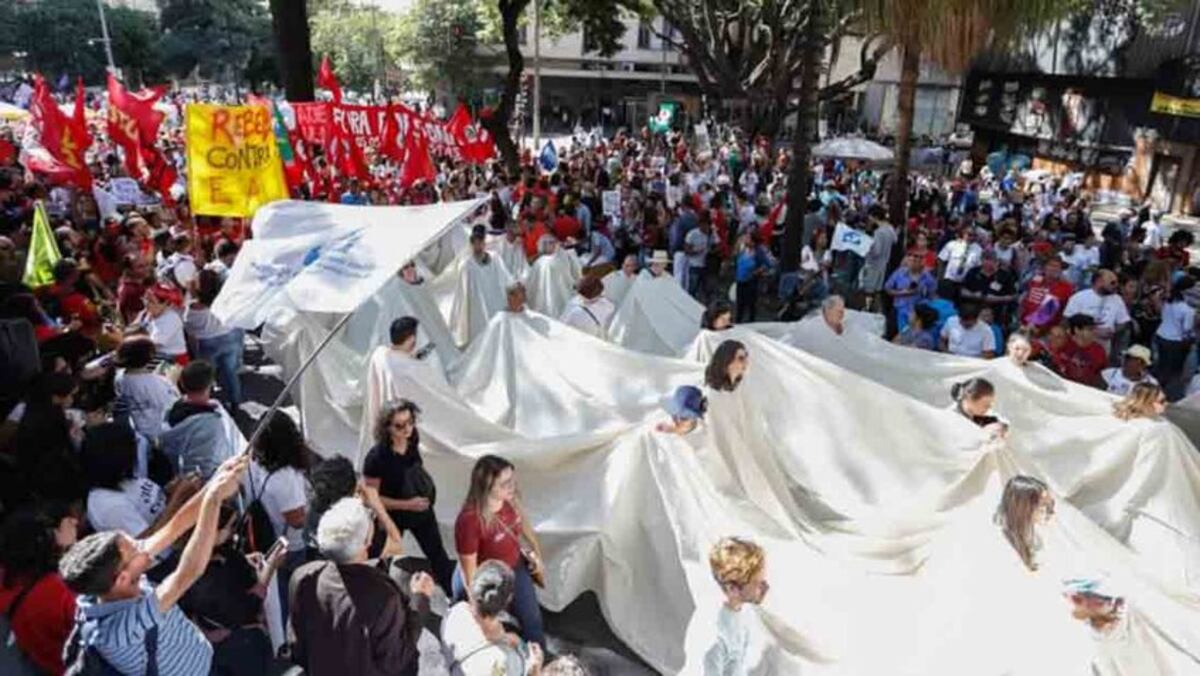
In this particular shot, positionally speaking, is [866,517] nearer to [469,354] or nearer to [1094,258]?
[469,354]

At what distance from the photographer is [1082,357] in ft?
25.3

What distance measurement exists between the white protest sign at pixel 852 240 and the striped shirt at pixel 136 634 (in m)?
9.54

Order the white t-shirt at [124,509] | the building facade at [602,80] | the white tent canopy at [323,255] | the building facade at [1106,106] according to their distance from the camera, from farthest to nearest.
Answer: the building facade at [602,80] → the building facade at [1106,106] → the white tent canopy at [323,255] → the white t-shirt at [124,509]

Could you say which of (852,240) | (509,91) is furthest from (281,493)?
(509,91)

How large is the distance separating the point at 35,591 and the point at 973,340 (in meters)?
7.10

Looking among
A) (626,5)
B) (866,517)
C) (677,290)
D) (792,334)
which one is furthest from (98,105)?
(866,517)

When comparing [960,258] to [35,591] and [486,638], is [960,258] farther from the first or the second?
[35,591]

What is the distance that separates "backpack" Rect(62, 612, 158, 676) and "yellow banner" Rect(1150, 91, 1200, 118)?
24138 mm

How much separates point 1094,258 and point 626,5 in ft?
53.7

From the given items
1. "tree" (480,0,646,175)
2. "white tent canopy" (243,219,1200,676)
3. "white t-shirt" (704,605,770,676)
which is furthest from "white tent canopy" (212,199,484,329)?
"tree" (480,0,646,175)

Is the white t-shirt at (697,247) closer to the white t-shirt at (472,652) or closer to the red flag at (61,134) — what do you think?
the red flag at (61,134)

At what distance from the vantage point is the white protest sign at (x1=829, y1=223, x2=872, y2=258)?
1103 cm

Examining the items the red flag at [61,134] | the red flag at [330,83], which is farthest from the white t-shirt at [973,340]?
the red flag at [61,134]

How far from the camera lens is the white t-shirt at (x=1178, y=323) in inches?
351
